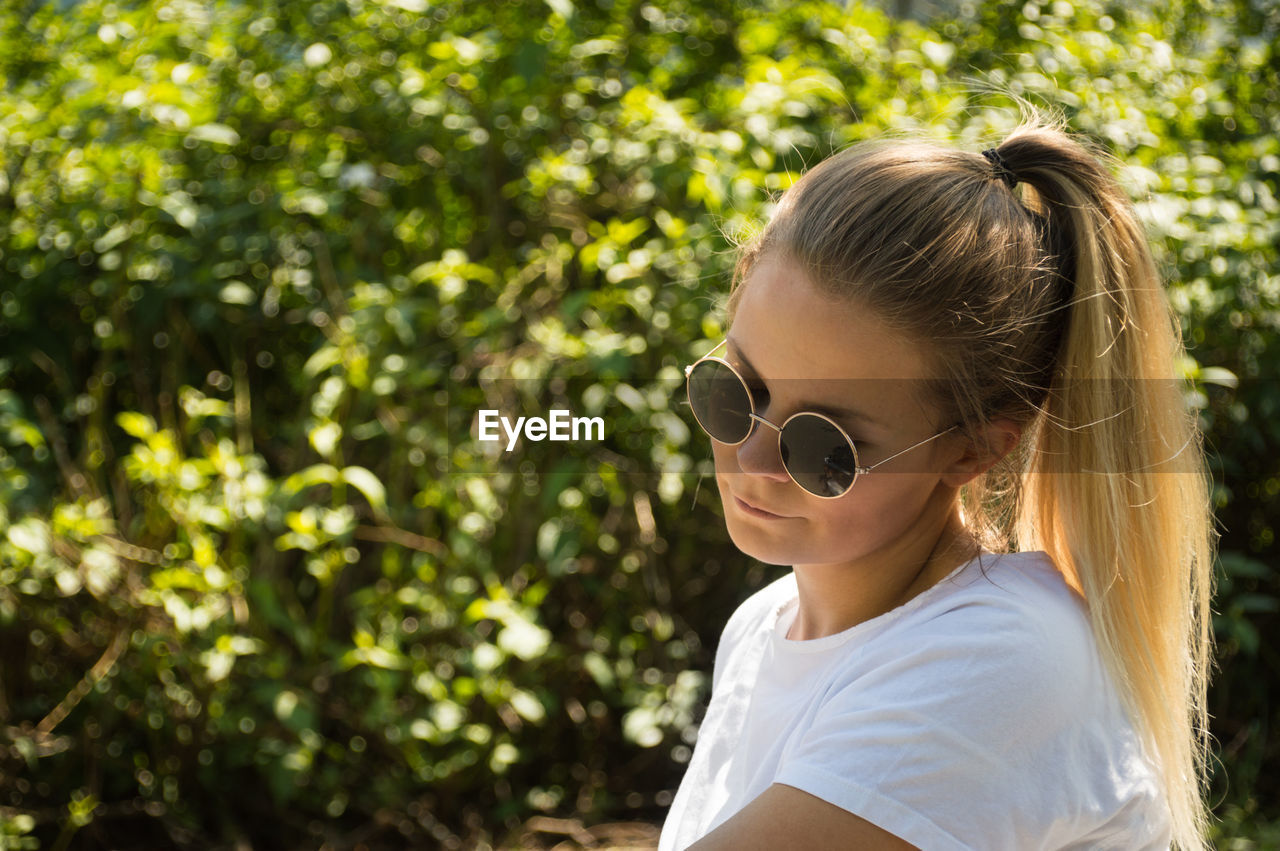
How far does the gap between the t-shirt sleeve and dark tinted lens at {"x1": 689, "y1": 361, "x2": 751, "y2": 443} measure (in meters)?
0.26

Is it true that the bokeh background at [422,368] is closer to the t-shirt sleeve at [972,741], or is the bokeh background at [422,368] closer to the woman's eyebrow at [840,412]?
the woman's eyebrow at [840,412]

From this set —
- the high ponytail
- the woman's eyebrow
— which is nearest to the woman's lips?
the woman's eyebrow

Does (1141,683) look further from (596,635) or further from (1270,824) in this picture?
(1270,824)

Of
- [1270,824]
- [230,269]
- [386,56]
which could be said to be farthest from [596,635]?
[1270,824]

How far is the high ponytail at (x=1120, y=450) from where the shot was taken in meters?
0.94

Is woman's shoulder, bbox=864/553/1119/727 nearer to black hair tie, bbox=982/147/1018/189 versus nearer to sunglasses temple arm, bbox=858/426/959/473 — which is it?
sunglasses temple arm, bbox=858/426/959/473

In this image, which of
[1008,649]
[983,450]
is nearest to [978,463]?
[983,450]

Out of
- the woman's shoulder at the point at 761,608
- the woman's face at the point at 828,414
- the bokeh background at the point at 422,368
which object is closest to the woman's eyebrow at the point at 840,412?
the woman's face at the point at 828,414

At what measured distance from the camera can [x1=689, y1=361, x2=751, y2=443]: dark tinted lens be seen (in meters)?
1.01

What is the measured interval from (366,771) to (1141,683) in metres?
2.33

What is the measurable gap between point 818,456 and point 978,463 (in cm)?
18

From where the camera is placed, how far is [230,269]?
2924 millimetres

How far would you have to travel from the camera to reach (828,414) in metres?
0.94

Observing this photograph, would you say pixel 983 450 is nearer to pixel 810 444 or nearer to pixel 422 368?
pixel 810 444
